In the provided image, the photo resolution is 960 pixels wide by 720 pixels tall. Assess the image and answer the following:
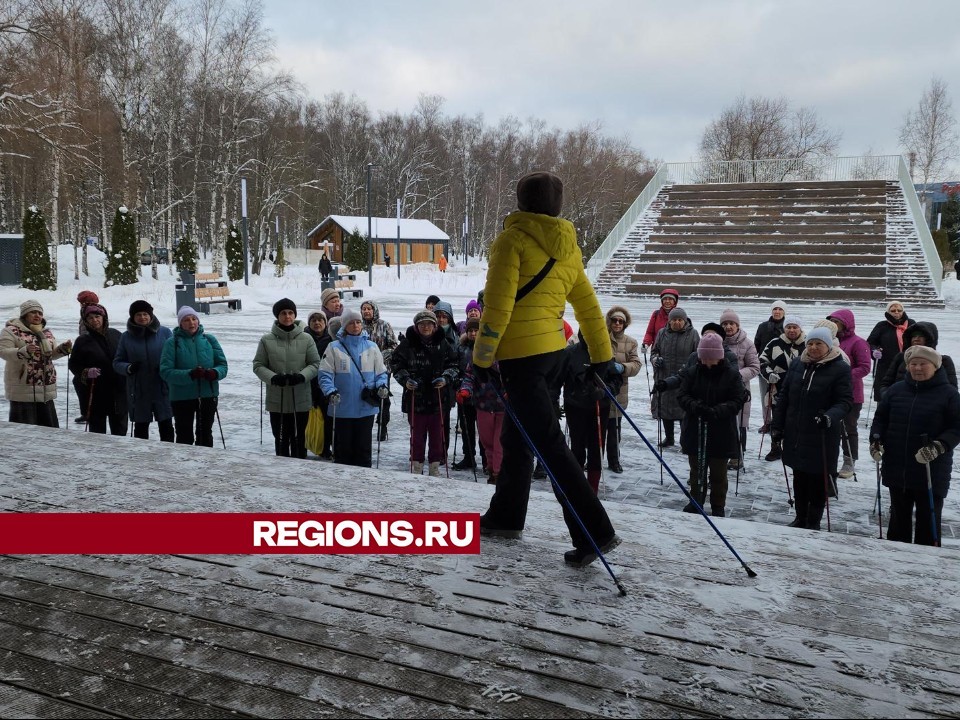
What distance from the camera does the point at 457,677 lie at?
94.3 inches

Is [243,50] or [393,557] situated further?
[243,50]

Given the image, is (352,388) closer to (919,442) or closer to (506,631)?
(506,631)

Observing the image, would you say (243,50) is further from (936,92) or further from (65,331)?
(936,92)

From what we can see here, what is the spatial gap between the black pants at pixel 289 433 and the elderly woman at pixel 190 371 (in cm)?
58

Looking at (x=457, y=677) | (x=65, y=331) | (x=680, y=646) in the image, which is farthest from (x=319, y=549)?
(x=65, y=331)

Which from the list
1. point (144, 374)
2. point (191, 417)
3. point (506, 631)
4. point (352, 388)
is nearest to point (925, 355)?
point (506, 631)

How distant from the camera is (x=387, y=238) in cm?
5075

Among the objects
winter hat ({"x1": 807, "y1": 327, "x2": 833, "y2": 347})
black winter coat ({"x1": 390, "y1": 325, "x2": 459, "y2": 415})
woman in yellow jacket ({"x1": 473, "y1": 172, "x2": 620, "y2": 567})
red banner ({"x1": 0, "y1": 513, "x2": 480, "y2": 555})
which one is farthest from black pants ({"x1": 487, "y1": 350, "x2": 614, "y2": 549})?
black winter coat ({"x1": 390, "y1": 325, "x2": 459, "y2": 415})

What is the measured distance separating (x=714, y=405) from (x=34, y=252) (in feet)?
88.5

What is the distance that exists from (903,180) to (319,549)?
31.9m

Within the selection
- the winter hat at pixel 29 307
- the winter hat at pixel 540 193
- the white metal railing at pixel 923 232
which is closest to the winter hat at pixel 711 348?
the winter hat at pixel 540 193

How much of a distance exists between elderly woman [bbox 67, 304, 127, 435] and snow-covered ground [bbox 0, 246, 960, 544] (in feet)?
3.38

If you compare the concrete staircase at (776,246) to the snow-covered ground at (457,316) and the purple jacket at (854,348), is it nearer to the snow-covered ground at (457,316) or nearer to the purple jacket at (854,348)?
the snow-covered ground at (457,316)

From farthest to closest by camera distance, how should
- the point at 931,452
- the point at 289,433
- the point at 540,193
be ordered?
the point at 289,433, the point at 931,452, the point at 540,193
